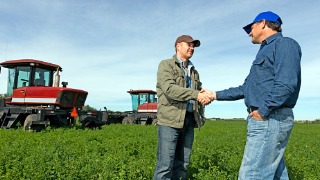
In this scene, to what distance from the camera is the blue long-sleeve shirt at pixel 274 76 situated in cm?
276

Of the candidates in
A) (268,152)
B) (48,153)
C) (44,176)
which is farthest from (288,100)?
(48,153)

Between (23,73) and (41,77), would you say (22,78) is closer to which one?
(23,73)

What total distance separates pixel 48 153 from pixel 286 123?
16.3ft

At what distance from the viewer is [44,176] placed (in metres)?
4.89

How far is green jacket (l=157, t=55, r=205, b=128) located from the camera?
385 cm

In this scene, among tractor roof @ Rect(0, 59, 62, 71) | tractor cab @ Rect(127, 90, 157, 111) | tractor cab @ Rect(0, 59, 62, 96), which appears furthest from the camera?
tractor cab @ Rect(127, 90, 157, 111)

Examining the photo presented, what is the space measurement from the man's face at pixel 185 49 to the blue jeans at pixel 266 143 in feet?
4.90

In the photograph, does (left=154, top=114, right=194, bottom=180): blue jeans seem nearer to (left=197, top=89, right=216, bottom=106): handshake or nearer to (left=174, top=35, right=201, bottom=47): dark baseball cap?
(left=197, top=89, right=216, bottom=106): handshake

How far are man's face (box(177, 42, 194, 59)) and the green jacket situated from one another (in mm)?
105

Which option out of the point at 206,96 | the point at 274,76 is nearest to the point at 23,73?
the point at 206,96

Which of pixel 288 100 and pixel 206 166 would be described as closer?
pixel 288 100

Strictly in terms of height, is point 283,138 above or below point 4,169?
Result: above

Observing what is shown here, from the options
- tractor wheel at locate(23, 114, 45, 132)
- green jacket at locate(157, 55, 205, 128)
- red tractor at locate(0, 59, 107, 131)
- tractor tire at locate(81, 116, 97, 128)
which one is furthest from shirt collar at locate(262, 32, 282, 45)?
tractor tire at locate(81, 116, 97, 128)

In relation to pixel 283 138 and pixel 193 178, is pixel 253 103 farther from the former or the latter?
pixel 193 178
